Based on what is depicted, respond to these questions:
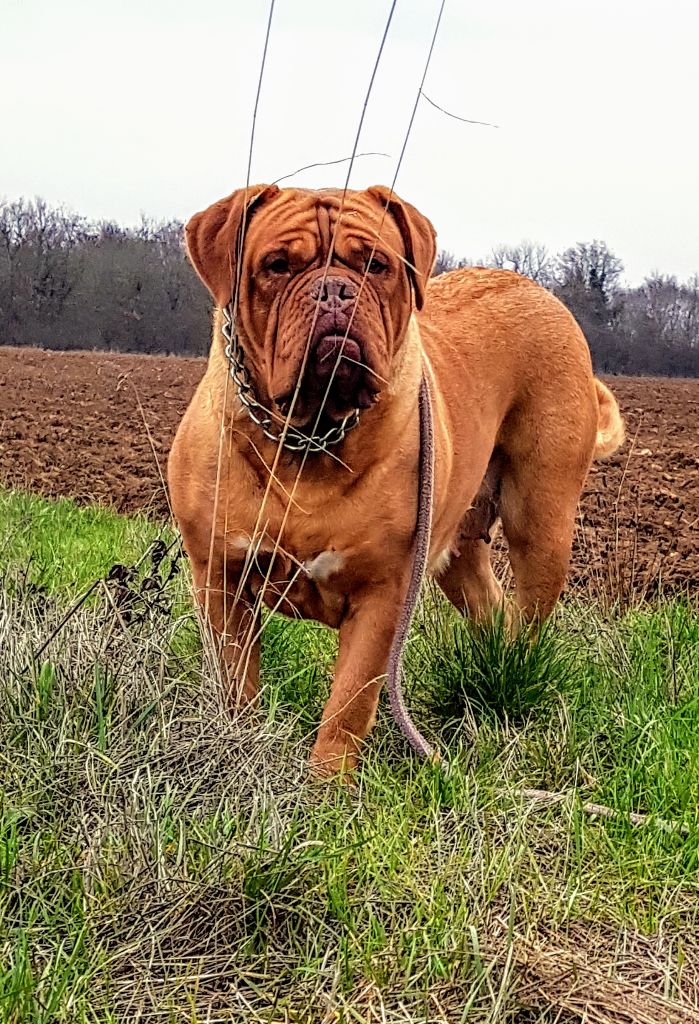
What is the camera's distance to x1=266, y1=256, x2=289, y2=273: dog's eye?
10.2 feet

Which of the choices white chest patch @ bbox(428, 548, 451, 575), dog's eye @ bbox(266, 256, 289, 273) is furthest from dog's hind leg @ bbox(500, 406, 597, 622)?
dog's eye @ bbox(266, 256, 289, 273)

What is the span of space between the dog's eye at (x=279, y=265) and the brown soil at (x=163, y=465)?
0.52m

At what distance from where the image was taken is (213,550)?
10.7ft

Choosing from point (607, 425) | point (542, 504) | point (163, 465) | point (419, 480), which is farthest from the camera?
point (163, 465)

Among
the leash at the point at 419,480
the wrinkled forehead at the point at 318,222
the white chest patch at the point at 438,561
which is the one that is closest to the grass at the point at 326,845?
the leash at the point at 419,480

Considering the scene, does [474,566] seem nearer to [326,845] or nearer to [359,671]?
[359,671]

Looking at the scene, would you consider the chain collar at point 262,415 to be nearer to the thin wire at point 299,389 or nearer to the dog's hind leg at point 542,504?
the thin wire at point 299,389

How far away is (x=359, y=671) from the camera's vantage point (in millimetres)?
3236

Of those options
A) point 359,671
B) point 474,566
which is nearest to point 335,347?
point 359,671

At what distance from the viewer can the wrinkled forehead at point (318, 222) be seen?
3.12 m

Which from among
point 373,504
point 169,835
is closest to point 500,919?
point 169,835

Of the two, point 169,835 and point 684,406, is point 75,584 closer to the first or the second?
point 169,835

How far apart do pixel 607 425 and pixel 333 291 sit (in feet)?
7.41

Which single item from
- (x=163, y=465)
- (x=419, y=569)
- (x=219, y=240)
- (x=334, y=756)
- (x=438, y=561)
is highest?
(x=219, y=240)
